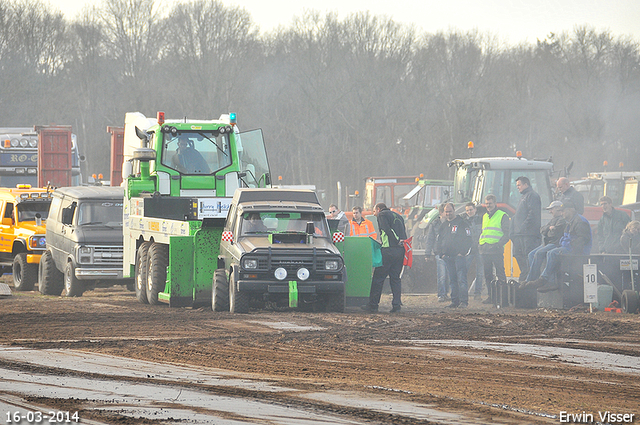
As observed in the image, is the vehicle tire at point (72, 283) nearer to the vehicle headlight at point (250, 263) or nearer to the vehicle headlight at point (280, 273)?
the vehicle headlight at point (250, 263)

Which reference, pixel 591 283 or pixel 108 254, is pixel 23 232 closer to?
pixel 108 254

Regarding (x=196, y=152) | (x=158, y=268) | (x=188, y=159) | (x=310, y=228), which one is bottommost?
(x=158, y=268)

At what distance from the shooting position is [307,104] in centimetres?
6347

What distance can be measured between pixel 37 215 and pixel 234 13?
43.4 meters

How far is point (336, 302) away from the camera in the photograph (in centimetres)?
1438

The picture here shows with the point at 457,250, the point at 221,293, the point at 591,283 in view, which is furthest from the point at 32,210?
the point at 591,283

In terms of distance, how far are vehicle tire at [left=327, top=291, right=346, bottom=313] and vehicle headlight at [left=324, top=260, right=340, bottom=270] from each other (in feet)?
1.75

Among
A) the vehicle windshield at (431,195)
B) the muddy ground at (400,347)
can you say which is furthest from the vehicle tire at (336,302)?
the vehicle windshield at (431,195)

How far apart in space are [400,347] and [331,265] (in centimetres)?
376

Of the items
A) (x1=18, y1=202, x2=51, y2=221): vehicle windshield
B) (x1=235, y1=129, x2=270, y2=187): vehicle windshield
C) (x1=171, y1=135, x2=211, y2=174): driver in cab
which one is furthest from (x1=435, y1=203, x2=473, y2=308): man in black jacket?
(x1=18, y1=202, x2=51, y2=221): vehicle windshield

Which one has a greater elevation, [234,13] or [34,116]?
[234,13]

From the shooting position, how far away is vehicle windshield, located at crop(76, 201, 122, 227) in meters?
18.6

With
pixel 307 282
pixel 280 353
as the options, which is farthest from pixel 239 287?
pixel 280 353

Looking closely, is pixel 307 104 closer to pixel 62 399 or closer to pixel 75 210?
pixel 75 210
